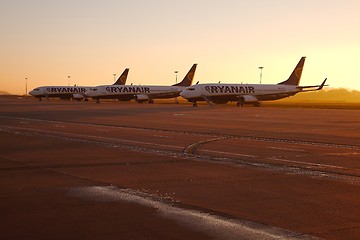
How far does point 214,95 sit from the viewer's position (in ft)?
307

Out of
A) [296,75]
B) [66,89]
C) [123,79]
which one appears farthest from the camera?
[123,79]

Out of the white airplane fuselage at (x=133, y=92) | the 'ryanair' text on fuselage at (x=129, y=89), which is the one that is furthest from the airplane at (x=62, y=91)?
the 'ryanair' text on fuselage at (x=129, y=89)

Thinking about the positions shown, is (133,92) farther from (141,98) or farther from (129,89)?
(141,98)

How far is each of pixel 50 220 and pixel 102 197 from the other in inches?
91.0

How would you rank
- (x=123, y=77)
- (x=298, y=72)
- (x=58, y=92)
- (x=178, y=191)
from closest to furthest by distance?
1. (x=178, y=191)
2. (x=298, y=72)
3. (x=58, y=92)
4. (x=123, y=77)

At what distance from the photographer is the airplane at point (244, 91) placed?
9312 centimetres

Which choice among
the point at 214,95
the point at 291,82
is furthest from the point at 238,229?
the point at 291,82

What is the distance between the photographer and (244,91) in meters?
97.8

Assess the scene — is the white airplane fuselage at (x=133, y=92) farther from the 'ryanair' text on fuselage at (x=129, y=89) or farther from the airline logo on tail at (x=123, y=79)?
the airline logo on tail at (x=123, y=79)

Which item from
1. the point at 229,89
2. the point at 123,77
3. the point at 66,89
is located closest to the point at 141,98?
the point at 123,77

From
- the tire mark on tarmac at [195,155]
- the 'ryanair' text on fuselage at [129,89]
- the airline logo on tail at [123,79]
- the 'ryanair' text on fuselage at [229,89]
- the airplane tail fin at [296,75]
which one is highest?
the airplane tail fin at [296,75]

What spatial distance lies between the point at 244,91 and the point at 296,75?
15.0 meters

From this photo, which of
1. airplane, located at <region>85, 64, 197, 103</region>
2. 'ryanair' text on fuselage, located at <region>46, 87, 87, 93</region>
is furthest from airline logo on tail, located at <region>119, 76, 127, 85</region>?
airplane, located at <region>85, 64, 197, 103</region>

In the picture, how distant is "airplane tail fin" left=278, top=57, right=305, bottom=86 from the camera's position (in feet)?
347
